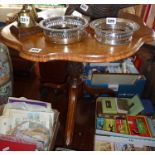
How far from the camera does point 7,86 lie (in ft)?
4.19

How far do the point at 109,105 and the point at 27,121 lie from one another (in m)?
0.57

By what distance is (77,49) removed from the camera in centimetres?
85

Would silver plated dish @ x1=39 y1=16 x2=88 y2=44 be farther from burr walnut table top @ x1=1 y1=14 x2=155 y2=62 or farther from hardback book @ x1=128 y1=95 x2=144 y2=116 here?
hardback book @ x1=128 y1=95 x2=144 y2=116

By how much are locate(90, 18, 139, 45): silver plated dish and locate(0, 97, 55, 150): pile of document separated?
435 mm

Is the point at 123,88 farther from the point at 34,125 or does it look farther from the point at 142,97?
the point at 34,125

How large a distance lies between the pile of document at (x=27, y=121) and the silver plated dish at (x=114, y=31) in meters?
0.43

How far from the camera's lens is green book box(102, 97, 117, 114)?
1.36 meters

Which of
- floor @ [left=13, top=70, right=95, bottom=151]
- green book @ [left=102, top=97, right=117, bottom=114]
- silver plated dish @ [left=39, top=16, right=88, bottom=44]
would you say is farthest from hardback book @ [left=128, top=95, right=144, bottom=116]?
silver plated dish @ [left=39, top=16, right=88, bottom=44]

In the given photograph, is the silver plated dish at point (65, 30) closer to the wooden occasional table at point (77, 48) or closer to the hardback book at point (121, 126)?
the wooden occasional table at point (77, 48)

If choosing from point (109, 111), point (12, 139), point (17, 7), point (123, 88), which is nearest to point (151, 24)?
point (123, 88)

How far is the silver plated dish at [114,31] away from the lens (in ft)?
2.85

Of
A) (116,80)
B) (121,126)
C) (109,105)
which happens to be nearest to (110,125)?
(121,126)

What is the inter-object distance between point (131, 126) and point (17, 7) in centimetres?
155

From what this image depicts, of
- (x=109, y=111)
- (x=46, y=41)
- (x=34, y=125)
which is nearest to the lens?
(x=46, y=41)
